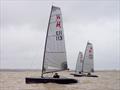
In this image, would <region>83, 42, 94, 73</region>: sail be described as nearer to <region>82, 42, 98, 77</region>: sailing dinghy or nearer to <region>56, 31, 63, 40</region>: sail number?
<region>82, 42, 98, 77</region>: sailing dinghy

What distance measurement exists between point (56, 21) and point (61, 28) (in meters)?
0.81

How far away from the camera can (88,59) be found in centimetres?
5319

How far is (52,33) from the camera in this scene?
111 ft

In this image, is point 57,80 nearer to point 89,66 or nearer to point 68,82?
point 68,82

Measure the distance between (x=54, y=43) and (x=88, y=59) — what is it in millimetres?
20134

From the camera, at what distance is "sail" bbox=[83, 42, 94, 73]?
5262 cm

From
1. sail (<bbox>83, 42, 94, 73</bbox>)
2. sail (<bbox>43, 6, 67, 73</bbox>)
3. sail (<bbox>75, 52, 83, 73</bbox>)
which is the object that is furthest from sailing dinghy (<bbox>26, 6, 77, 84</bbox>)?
sail (<bbox>75, 52, 83, 73</bbox>)

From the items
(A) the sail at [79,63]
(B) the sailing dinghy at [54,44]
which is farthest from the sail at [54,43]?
(A) the sail at [79,63]

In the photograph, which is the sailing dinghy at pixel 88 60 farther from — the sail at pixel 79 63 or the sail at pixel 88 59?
the sail at pixel 79 63

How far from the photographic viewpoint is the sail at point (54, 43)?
3350 centimetres

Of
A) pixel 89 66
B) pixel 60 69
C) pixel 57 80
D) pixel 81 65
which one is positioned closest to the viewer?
pixel 57 80

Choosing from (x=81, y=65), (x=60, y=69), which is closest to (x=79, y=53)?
(x=81, y=65)

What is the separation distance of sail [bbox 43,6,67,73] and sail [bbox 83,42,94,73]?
62.0ft

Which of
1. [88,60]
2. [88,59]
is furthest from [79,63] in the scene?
[88,59]
